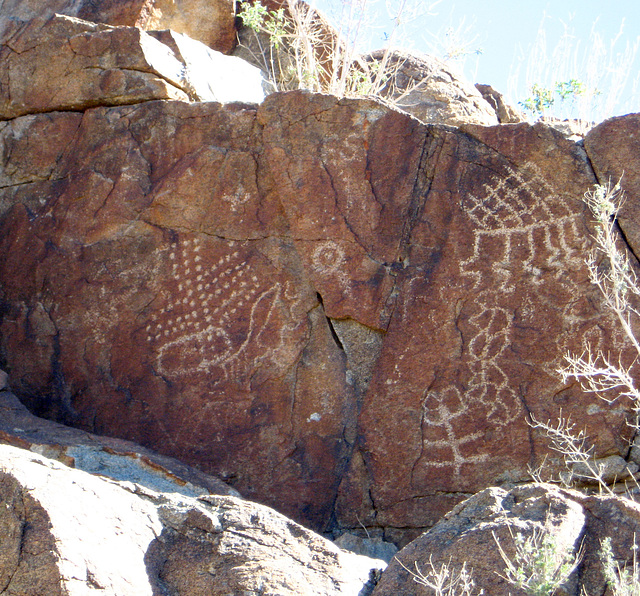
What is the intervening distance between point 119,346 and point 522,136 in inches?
91.2

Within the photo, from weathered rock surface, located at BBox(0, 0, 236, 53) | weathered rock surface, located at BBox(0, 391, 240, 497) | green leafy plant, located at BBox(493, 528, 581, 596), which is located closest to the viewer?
green leafy plant, located at BBox(493, 528, 581, 596)

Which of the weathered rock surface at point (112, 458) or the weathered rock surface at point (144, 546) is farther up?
the weathered rock surface at point (144, 546)

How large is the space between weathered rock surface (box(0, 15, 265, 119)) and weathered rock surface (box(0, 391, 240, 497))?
206 cm

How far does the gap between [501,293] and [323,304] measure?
0.87 m

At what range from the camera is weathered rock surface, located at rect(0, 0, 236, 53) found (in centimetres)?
584

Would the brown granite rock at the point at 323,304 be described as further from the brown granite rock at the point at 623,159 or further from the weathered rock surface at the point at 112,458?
the weathered rock surface at the point at 112,458

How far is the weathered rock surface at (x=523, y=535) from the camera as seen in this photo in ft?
7.32

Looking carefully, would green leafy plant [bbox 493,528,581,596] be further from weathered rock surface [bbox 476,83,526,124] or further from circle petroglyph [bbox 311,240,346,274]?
weathered rock surface [bbox 476,83,526,124]

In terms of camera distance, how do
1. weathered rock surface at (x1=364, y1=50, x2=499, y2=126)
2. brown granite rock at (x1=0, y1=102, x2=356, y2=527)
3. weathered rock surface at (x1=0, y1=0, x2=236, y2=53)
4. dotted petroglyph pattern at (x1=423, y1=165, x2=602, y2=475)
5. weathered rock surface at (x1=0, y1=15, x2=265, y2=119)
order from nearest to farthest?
dotted petroglyph pattern at (x1=423, y1=165, x2=602, y2=475), brown granite rock at (x1=0, y1=102, x2=356, y2=527), weathered rock surface at (x1=0, y1=15, x2=265, y2=119), weathered rock surface at (x1=0, y1=0, x2=236, y2=53), weathered rock surface at (x1=364, y1=50, x2=499, y2=126)

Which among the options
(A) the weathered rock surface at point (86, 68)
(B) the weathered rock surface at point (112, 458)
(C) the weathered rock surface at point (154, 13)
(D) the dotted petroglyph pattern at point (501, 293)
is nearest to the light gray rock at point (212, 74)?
(A) the weathered rock surface at point (86, 68)

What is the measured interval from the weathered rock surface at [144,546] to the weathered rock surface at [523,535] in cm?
19

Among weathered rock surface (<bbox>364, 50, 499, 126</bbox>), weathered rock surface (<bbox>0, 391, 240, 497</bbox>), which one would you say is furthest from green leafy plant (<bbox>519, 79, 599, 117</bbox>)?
weathered rock surface (<bbox>0, 391, 240, 497</bbox>)

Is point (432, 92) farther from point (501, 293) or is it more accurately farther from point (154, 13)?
point (501, 293)

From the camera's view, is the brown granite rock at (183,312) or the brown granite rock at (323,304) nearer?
the brown granite rock at (323,304)
